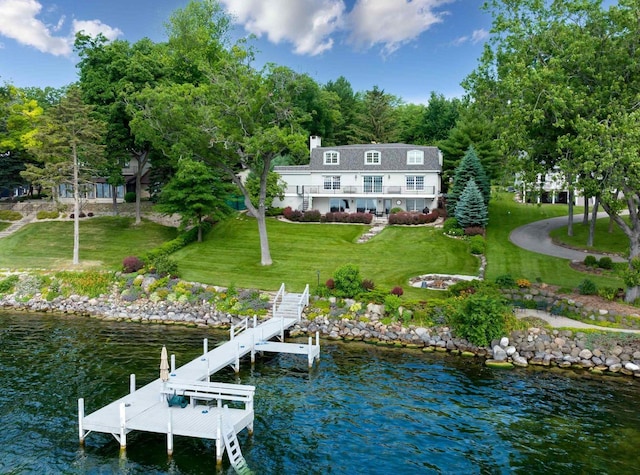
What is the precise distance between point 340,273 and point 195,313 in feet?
30.8

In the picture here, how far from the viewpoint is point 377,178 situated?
56.5 meters

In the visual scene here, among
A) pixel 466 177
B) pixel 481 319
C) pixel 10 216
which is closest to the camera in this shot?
pixel 481 319

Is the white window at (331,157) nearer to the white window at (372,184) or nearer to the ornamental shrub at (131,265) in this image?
the white window at (372,184)

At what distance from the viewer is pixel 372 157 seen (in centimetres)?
5738

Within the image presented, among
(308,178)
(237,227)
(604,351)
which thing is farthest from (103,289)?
(604,351)

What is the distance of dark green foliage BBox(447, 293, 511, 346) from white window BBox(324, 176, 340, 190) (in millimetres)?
31261

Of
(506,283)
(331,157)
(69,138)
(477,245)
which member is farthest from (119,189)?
(506,283)

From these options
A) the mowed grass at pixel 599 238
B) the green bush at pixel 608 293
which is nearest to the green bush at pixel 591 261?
the mowed grass at pixel 599 238

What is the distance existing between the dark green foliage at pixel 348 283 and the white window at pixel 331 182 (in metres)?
25.6

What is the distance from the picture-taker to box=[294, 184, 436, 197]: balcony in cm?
5497

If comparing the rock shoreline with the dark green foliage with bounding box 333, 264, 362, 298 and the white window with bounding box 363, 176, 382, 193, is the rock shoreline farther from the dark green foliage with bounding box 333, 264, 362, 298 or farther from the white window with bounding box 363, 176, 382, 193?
the white window with bounding box 363, 176, 382, 193

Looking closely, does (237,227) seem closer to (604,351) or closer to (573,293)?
(573,293)

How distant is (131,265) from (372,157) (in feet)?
94.9

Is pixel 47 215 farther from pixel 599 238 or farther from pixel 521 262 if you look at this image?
pixel 599 238
